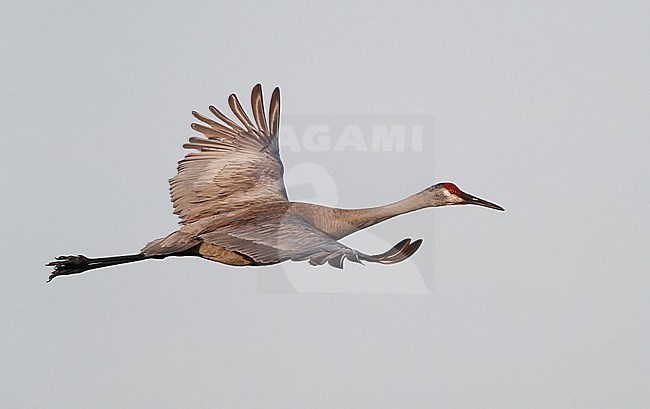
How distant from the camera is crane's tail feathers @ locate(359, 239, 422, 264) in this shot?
16094mm

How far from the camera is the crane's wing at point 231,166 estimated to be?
20.5 m

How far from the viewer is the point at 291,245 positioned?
1641cm

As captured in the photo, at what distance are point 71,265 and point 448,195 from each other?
6.26 metres

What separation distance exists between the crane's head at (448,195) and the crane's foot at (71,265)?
5.73m

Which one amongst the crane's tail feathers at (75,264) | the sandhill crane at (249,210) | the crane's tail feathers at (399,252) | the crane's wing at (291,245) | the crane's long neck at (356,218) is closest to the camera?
the crane's wing at (291,245)

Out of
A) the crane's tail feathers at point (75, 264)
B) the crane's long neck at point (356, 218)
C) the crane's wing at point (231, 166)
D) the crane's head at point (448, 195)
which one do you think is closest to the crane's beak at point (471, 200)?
the crane's head at point (448, 195)

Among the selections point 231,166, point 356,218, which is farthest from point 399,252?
point 231,166

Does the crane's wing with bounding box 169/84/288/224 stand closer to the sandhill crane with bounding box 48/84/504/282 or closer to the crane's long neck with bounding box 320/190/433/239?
the sandhill crane with bounding box 48/84/504/282

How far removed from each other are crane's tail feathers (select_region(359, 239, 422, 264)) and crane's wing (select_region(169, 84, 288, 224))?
4.61 metres

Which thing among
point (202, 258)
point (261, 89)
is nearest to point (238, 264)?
point (202, 258)

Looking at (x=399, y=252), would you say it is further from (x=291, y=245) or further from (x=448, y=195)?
(x=448, y=195)

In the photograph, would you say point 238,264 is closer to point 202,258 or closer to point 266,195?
point 202,258

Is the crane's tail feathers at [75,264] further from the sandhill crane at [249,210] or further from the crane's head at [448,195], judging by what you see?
the crane's head at [448,195]

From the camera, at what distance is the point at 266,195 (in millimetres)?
20625
